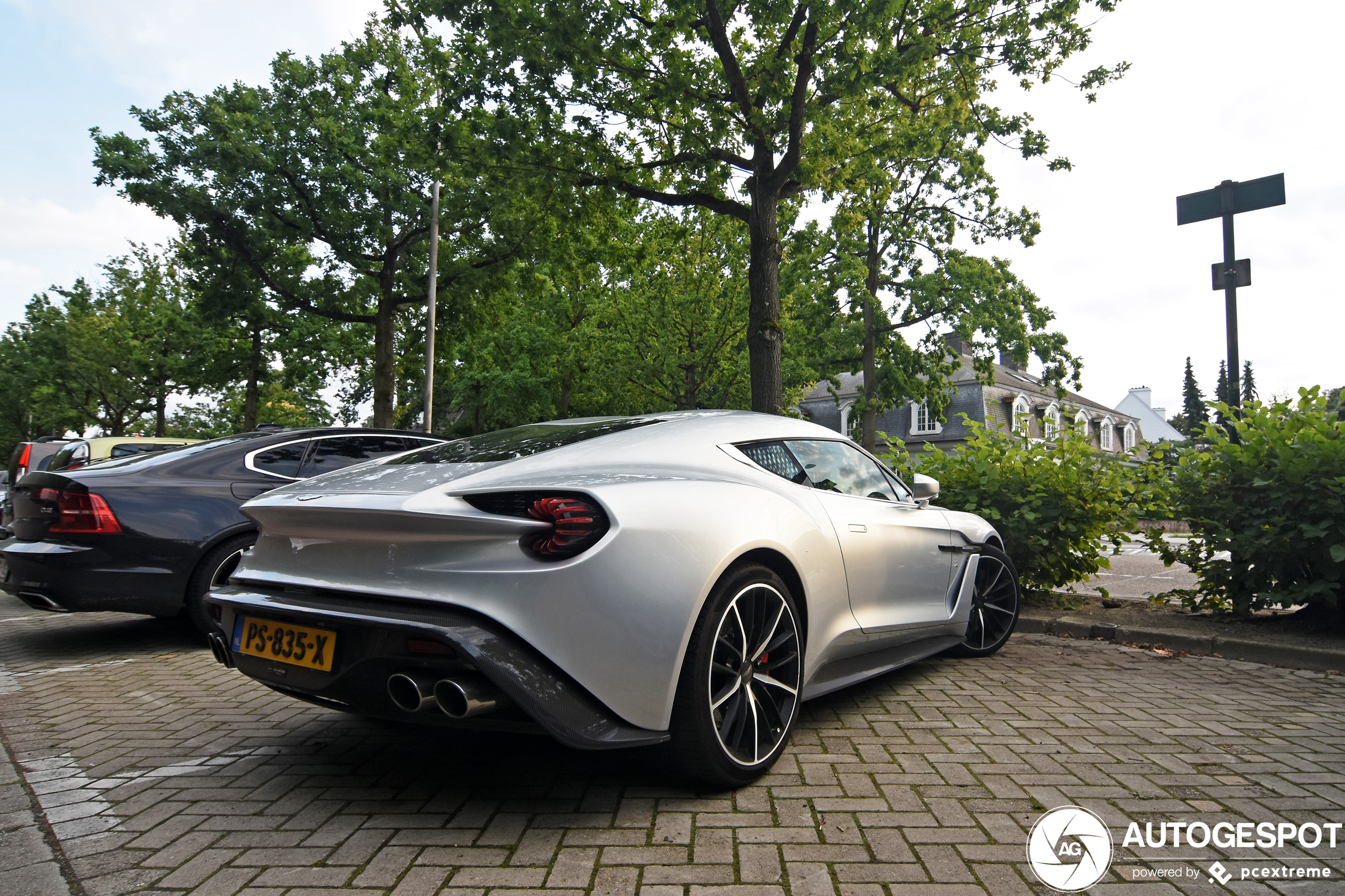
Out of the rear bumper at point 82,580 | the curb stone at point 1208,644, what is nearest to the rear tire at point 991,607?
the curb stone at point 1208,644

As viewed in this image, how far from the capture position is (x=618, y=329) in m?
25.7

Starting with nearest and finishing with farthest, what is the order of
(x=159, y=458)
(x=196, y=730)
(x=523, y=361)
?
1. (x=196, y=730)
2. (x=159, y=458)
3. (x=523, y=361)

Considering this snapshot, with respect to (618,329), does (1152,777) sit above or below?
below

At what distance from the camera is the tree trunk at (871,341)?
2411 cm

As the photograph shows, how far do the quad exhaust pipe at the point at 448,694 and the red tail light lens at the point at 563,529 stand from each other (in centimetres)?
41

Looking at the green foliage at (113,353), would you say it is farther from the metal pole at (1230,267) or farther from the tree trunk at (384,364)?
the metal pole at (1230,267)

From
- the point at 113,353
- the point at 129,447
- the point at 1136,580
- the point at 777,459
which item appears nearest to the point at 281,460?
the point at 777,459

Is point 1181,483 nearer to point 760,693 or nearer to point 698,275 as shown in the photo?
point 760,693

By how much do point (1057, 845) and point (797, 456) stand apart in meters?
1.80

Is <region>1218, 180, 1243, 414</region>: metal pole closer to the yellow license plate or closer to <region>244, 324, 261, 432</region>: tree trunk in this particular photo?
the yellow license plate

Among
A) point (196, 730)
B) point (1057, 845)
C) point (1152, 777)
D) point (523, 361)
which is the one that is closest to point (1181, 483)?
point (1152, 777)

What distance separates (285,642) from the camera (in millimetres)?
2645

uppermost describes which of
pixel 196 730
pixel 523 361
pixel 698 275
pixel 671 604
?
pixel 698 275

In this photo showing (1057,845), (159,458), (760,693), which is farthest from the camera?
(159,458)
